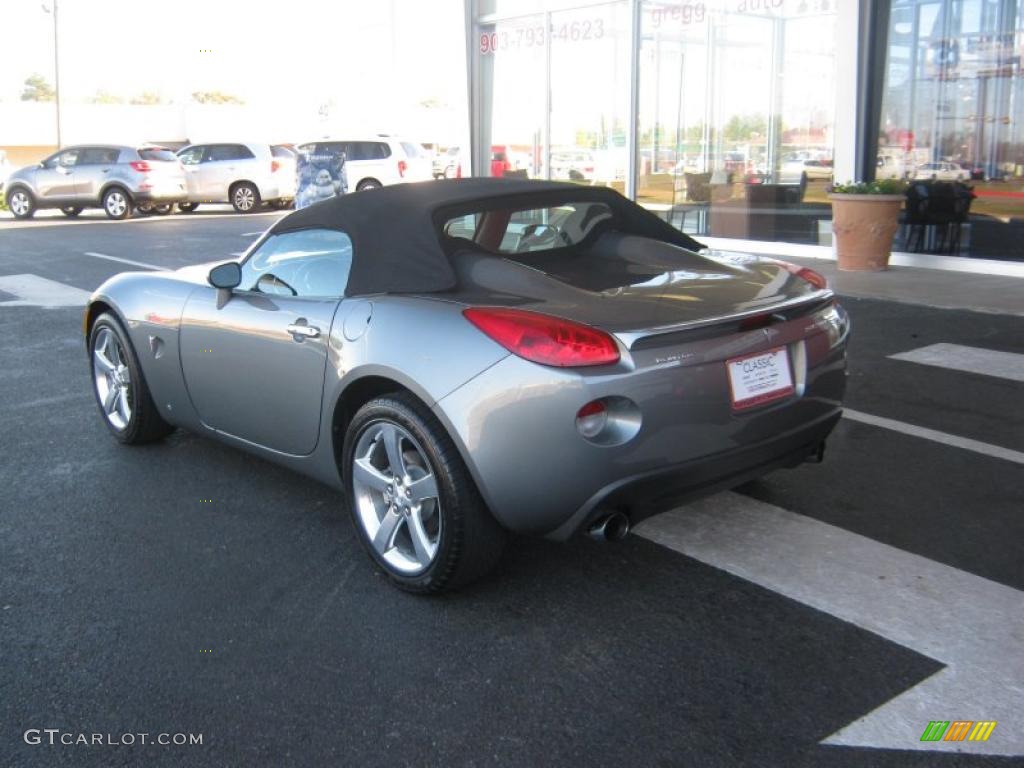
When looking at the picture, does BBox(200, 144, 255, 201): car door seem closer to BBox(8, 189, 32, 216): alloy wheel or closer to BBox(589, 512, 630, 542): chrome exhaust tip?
BBox(8, 189, 32, 216): alloy wheel

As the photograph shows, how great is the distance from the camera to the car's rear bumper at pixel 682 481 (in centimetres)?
324

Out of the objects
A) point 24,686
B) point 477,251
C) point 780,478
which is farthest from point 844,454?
point 24,686

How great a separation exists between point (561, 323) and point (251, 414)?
1690mm

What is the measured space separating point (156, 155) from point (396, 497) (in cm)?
2206

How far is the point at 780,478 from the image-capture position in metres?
4.73

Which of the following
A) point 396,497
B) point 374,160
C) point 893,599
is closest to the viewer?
point 893,599

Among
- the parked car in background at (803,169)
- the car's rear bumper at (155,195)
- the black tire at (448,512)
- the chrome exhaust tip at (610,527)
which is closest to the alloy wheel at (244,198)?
the car's rear bumper at (155,195)

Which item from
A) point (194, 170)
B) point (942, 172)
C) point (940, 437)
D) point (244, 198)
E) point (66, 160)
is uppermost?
point (66, 160)

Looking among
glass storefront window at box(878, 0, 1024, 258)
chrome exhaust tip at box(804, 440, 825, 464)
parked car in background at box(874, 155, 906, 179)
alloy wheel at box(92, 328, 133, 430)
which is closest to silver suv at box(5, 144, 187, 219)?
parked car in background at box(874, 155, 906, 179)

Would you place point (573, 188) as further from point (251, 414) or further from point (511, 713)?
point (511, 713)

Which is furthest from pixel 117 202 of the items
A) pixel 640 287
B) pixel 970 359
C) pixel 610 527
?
pixel 610 527

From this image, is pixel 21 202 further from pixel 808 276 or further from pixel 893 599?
pixel 893 599

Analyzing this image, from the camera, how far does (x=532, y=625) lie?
11.1 ft

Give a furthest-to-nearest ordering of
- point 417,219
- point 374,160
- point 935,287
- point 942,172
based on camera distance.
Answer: point 374,160 < point 942,172 < point 935,287 < point 417,219
